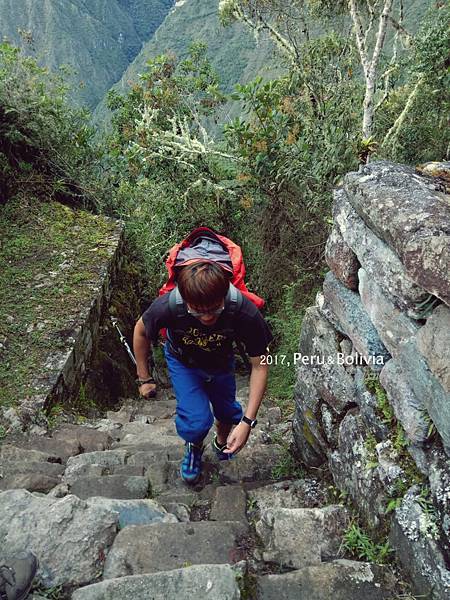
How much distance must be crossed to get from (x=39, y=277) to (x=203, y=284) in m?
4.60

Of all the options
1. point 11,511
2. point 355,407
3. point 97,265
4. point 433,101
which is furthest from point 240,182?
point 433,101

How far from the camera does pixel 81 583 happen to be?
2.15 metres

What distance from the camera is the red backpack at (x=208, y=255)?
259cm

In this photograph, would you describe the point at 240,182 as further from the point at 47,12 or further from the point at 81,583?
the point at 47,12

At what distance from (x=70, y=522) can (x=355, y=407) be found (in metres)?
1.51

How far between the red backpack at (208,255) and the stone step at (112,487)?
124 centimetres

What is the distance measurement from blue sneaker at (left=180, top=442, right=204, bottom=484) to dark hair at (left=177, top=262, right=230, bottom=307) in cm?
128

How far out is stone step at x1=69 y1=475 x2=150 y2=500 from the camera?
307cm

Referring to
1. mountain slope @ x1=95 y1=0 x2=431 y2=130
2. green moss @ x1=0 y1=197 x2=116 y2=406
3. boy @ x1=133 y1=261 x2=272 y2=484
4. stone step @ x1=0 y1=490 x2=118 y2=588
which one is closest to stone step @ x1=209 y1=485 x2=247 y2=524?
boy @ x1=133 y1=261 x2=272 y2=484

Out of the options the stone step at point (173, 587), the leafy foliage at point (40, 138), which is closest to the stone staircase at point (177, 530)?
the stone step at point (173, 587)

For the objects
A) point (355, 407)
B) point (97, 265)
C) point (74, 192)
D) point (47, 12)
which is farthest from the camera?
point (47, 12)

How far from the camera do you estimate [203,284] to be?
7.73 feet

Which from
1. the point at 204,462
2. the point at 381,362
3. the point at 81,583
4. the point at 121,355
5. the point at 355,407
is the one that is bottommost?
the point at 121,355

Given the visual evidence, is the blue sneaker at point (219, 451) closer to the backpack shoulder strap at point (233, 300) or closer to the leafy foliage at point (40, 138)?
the backpack shoulder strap at point (233, 300)
